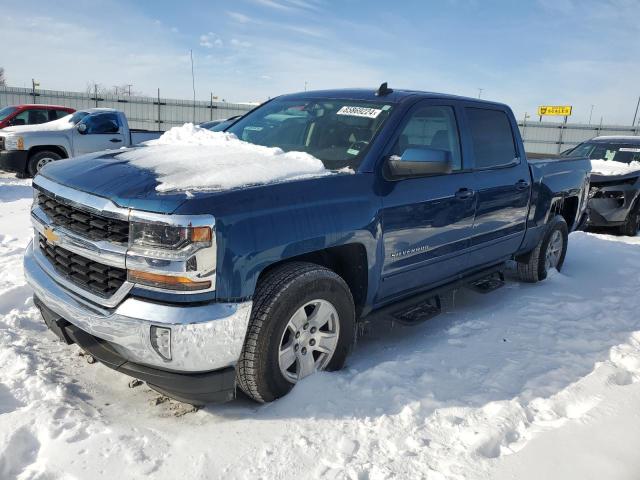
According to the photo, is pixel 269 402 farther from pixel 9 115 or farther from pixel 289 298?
pixel 9 115

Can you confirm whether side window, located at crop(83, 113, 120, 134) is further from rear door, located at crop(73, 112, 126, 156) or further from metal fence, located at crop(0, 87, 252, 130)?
metal fence, located at crop(0, 87, 252, 130)

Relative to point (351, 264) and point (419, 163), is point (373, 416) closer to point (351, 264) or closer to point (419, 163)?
point (351, 264)

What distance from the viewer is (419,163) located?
10.3 ft

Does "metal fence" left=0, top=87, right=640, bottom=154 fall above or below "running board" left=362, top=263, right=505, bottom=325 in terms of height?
above

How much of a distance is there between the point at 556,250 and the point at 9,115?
12.8 m

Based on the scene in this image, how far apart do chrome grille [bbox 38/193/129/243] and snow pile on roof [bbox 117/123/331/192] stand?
10.9 inches

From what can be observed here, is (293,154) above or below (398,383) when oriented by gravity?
above

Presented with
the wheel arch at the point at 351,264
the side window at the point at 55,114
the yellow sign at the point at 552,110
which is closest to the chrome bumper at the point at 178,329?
the wheel arch at the point at 351,264

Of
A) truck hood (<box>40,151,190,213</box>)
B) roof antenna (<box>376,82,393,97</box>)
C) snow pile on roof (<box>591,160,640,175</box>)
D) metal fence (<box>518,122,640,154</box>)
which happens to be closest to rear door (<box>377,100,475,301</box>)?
roof antenna (<box>376,82,393,97</box>)

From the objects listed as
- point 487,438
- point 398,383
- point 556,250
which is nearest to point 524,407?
point 487,438

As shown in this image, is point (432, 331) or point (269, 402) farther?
point (432, 331)

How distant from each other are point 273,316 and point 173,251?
2.02 ft

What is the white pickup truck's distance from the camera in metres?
10.7

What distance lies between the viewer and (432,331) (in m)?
3.99
